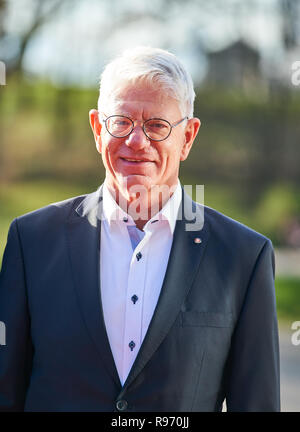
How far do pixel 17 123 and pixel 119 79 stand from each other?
1483cm

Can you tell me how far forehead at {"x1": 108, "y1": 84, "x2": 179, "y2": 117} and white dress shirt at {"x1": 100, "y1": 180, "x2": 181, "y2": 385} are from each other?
0.31 m

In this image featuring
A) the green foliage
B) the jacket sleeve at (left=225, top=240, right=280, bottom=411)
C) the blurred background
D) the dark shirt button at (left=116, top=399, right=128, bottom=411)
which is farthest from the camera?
the blurred background

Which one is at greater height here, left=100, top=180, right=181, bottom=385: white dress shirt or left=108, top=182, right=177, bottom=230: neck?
left=108, top=182, right=177, bottom=230: neck

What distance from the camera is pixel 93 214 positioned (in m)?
2.31

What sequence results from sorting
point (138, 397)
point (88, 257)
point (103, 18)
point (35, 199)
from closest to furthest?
point (138, 397), point (88, 257), point (103, 18), point (35, 199)

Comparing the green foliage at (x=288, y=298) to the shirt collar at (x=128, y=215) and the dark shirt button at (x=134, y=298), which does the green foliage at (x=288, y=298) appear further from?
the dark shirt button at (x=134, y=298)

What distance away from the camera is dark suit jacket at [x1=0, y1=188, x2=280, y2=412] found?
2.06 metres

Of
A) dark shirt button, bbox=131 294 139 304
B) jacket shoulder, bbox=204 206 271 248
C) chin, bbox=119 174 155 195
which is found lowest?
dark shirt button, bbox=131 294 139 304

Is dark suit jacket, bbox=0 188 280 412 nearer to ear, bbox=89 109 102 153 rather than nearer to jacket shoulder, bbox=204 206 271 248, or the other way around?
jacket shoulder, bbox=204 206 271 248

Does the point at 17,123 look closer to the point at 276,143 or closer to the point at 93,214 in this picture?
the point at 276,143

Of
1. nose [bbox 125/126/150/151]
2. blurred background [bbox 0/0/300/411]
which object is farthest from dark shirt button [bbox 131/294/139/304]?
blurred background [bbox 0/0/300/411]

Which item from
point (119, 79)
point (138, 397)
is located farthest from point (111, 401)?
point (119, 79)

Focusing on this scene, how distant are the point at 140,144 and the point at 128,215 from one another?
28cm
